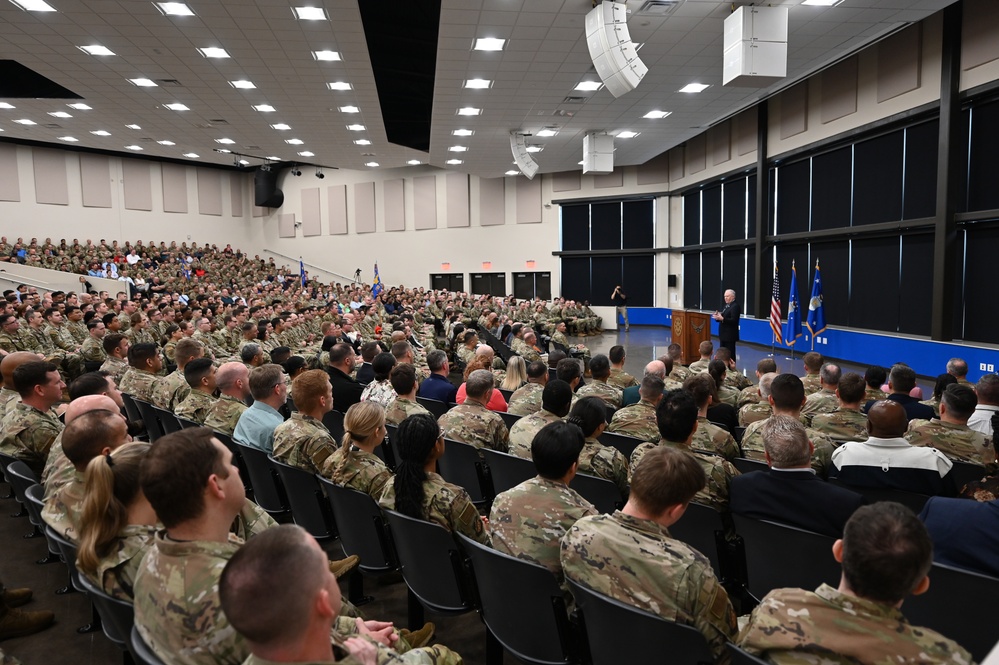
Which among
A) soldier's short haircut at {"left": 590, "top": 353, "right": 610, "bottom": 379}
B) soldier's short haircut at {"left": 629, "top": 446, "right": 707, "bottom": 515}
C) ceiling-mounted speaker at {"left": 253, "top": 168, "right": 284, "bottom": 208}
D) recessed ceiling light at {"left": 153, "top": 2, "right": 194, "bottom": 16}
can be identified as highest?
ceiling-mounted speaker at {"left": 253, "top": 168, "right": 284, "bottom": 208}

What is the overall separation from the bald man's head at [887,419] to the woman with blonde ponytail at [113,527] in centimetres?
326

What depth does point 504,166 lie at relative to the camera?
19.7 m

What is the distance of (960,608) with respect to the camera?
1951 mm

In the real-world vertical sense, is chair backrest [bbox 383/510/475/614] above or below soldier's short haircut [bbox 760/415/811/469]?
below

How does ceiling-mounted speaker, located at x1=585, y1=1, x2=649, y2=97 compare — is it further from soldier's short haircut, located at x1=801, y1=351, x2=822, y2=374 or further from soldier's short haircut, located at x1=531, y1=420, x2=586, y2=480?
soldier's short haircut, located at x1=531, y1=420, x2=586, y2=480

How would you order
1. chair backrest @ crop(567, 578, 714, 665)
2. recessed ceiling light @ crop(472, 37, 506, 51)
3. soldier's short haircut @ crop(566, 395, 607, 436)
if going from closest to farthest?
chair backrest @ crop(567, 578, 714, 665), soldier's short haircut @ crop(566, 395, 607, 436), recessed ceiling light @ crop(472, 37, 506, 51)

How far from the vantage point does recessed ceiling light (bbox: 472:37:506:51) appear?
8.80 m

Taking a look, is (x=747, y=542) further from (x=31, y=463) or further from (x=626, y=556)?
(x=31, y=463)

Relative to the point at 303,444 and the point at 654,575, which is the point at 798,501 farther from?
the point at 303,444

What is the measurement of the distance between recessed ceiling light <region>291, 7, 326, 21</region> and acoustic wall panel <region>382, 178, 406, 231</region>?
54.0ft

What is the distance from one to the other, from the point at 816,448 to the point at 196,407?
4.35 m

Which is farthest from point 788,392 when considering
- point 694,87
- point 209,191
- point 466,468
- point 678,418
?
point 209,191

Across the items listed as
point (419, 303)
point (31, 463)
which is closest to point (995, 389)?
point (31, 463)

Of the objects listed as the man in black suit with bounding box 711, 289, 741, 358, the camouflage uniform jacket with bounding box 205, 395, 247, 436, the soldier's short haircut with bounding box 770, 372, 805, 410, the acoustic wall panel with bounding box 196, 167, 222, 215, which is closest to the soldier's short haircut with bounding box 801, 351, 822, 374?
the soldier's short haircut with bounding box 770, 372, 805, 410
